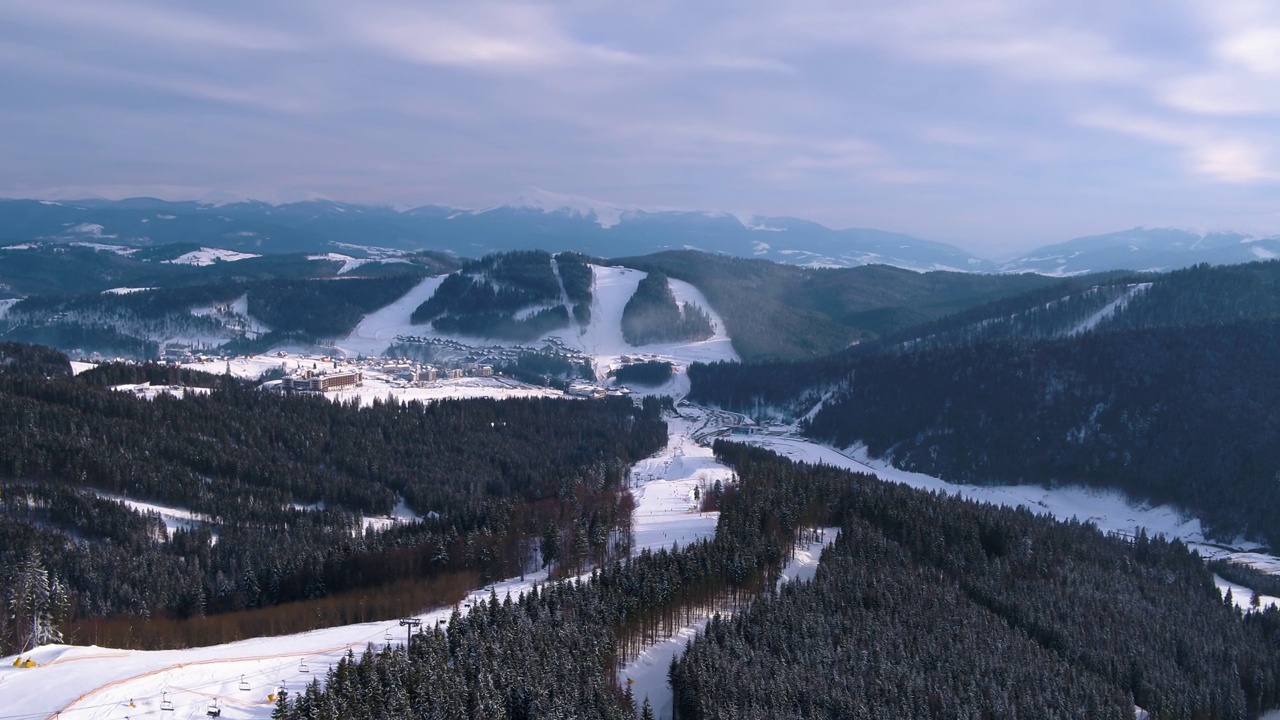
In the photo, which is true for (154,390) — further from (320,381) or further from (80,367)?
(320,381)

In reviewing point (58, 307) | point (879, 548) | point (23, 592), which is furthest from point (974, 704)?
point (58, 307)

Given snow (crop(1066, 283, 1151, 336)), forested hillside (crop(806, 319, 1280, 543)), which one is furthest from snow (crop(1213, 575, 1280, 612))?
snow (crop(1066, 283, 1151, 336))

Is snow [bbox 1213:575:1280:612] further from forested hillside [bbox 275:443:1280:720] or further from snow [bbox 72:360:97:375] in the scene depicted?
snow [bbox 72:360:97:375]

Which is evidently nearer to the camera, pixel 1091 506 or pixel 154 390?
pixel 154 390

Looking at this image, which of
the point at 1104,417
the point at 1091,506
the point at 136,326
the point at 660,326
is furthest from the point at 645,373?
the point at 136,326

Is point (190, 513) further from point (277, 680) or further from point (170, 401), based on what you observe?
point (277, 680)

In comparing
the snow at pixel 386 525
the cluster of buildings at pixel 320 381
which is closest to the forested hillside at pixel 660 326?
the snow at pixel 386 525

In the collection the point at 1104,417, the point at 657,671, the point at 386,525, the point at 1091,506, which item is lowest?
the point at 1091,506
